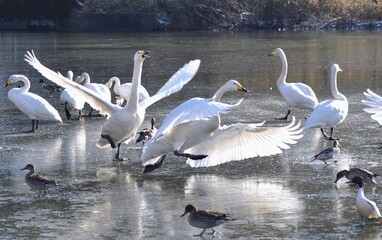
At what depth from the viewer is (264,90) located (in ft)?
49.0

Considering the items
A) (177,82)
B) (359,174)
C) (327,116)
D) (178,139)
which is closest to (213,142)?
A: (178,139)

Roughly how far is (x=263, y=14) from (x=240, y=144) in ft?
96.2

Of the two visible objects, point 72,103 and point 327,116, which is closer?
point 327,116

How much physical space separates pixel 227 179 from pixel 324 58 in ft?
44.4

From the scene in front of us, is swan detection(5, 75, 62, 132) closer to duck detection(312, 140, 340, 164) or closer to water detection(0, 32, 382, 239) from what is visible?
water detection(0, 32, 382, 239)

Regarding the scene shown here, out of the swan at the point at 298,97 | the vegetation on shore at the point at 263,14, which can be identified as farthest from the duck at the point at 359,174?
the vegetation on shore at the point at 263,14

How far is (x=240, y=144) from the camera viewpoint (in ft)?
27.6

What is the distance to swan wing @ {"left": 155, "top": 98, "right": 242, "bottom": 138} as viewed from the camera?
24.1 ft

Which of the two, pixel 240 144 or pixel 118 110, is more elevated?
pixel 118 110

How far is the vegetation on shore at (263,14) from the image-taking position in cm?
3581

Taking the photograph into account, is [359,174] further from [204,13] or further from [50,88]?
[204,13]

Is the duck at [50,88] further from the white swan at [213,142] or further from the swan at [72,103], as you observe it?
the white swan at [213,142]

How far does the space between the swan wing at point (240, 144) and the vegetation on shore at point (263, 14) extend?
27703mm

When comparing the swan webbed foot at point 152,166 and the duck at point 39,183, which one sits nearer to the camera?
the duck at point 39,183
